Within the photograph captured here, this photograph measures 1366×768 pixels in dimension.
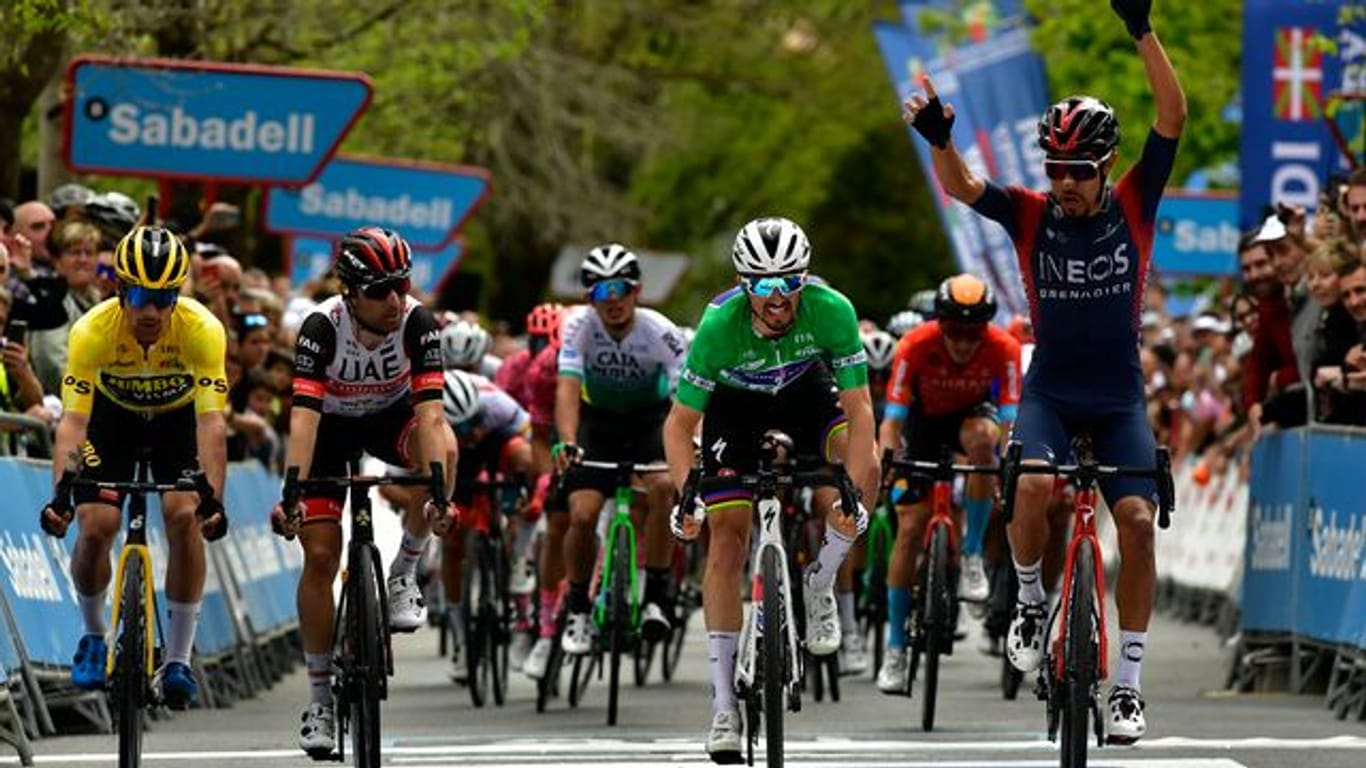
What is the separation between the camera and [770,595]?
42.7 feet

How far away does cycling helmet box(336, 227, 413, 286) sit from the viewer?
1315 centimetres

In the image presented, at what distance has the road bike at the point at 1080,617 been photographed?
40.0 ft

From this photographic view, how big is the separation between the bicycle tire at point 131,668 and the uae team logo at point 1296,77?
537 inches

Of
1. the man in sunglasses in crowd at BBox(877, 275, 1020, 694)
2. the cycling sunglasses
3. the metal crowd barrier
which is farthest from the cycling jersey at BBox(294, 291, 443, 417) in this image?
the man in sunglasses in crowd at BBox(877, 275, 1020, 694)

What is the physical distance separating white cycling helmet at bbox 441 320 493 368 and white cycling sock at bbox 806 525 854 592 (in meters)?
6.55

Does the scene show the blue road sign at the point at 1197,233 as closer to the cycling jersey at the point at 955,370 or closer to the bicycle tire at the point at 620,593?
the cycling jersey at the point at 955,370

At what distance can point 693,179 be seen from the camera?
187 feet

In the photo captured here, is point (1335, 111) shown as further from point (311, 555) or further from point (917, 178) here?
point (917, 178)

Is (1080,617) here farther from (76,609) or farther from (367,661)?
(76,609)

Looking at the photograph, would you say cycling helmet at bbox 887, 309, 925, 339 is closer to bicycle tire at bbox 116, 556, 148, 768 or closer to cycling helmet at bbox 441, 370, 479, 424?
→ cycling helmet at bbox 441, 370, 479, 424

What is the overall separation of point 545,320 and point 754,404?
20.8 ft

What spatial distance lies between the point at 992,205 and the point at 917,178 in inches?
2415

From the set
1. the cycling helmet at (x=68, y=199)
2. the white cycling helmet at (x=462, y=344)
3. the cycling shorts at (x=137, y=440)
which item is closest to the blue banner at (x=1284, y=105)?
the white cycling helmet at (x=462, y=344)

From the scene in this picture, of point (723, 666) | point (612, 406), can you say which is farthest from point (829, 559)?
point (612, 406)
